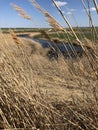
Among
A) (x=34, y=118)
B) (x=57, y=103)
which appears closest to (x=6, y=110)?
(x=34, y=118)

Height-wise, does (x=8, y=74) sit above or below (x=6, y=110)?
above

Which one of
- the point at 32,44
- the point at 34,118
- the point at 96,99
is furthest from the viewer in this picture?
the point at 32,44

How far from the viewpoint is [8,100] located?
2.87m

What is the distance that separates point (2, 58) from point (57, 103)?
0.68 meters

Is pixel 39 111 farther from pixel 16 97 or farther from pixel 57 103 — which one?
pixel 57 103

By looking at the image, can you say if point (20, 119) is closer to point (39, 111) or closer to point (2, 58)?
point (39, 111)

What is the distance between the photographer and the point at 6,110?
114 inches

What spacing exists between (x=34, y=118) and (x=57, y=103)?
508 millimetres

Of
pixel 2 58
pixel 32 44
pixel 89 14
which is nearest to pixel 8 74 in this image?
pixel 2 58

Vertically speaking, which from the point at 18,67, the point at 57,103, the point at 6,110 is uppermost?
the point at 18,67

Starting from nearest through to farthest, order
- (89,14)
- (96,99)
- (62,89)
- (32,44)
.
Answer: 1. (89,14)
2. (96,99)
3. (62,89)
4. (32,44)

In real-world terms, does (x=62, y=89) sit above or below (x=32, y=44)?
above

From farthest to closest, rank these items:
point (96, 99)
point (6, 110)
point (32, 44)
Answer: point (32, 44), point (6, 110), point (96, 99)

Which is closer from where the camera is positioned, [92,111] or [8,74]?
[92,111]
